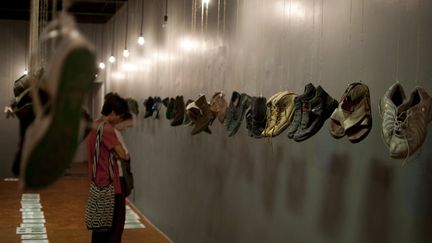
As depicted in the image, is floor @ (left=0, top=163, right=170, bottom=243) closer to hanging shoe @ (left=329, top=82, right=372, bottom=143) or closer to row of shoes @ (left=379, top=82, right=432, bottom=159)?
hanging shoe @ (left=329, top=82, right=372, bottom=143)

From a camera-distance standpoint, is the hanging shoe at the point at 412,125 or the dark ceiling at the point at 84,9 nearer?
the hanging shoe at the point at 412,125

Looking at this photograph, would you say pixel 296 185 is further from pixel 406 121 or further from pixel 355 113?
pixel 406 121

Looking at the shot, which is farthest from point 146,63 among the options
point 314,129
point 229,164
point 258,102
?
point 314,129

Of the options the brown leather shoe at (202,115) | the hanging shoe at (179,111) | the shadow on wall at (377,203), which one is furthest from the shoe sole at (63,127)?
the hanging shoe at (179,111)

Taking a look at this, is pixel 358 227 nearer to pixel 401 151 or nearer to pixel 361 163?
pixel 361 163

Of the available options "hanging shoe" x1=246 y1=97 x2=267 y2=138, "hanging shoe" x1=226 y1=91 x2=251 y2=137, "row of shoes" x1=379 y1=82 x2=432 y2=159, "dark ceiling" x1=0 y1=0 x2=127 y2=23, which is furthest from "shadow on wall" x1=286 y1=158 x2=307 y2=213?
"dark ceiling" x1=0 y1=0 x2=127 y2=23

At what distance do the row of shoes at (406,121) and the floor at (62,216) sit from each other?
4.17m

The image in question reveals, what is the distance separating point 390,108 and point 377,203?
0.55 m

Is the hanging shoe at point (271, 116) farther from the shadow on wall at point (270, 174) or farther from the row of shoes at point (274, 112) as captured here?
the shadow on wall at point (270, 174)

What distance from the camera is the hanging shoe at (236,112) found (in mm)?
3471

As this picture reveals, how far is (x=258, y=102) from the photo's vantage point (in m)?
3.16

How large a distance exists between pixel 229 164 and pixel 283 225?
104 centimetres

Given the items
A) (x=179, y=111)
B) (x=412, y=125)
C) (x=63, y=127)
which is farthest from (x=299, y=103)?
Result: (x=179, y=111)

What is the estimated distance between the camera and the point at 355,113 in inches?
88.8
